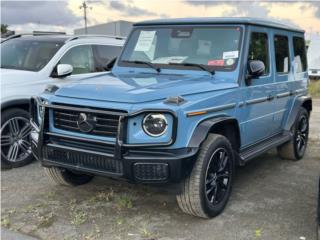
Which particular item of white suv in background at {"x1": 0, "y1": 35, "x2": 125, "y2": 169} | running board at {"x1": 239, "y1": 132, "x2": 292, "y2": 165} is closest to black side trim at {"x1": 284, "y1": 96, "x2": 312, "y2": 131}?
running board at {"x1": 239, "y1": 132, "x2": 292, "y2": 165}

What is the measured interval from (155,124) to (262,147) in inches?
81.0

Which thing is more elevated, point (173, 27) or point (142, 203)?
point (173, 27)

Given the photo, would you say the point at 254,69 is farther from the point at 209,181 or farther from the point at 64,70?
the point at 64,70

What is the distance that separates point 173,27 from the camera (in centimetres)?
526

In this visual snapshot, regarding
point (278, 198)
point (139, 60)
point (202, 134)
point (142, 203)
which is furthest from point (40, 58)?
point (278, 198)

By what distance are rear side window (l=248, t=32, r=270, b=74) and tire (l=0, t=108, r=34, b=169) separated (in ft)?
10.7

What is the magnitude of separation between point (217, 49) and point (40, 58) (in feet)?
9.76

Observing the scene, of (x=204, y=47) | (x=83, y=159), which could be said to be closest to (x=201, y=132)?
(x=83, y=159)

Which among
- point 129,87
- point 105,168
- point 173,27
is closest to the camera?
point 105,168

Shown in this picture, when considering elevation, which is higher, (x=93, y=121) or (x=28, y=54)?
(x=28, y=54)

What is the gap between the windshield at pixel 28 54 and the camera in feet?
21.3

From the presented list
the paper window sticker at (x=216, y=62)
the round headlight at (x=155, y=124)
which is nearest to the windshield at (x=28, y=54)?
the paper window sticker at (x=216, y=62)

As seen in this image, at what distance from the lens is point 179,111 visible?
373 centimetres

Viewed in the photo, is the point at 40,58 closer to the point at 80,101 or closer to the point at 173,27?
the point at 173,27
